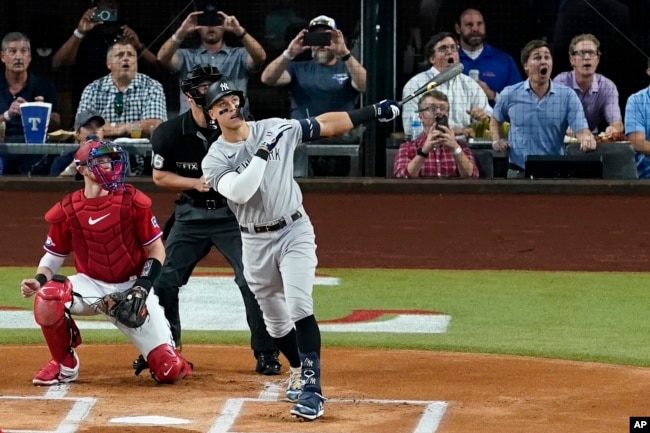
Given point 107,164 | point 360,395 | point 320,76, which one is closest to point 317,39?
point 320,76

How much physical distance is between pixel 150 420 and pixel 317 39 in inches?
231

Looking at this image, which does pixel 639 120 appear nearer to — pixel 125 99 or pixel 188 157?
pixel 125 99

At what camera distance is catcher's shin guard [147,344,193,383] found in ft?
21.9

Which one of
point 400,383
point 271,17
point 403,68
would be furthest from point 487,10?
point 400,383

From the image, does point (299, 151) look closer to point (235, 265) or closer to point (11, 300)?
point (11, 300)

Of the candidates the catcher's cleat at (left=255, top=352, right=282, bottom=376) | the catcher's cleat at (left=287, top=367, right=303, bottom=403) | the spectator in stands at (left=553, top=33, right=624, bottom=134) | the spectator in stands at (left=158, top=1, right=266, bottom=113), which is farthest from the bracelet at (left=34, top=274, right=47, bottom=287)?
the spectator in stands at (left=553, top=33, right=624, bottom=134)

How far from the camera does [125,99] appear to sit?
452 inches

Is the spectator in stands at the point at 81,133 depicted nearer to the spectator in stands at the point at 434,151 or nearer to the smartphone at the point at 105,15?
the smartphone at the point at 105,15

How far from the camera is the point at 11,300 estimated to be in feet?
31.0

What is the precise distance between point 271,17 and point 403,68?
1334mm

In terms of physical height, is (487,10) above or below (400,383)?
above

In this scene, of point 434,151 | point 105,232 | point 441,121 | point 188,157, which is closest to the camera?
point 105,232

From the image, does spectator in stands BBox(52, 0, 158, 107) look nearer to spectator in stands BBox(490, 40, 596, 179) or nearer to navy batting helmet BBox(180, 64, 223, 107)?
spectator in stands BBox(490, 40, 596, 179)

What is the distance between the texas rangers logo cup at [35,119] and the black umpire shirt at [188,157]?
177 inches
